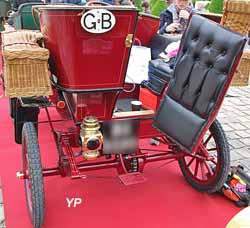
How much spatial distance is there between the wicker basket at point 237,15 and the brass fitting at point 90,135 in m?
1.09

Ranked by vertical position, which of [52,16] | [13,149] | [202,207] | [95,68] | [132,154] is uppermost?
[52,16]

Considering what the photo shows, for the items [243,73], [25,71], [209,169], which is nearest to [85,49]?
[25,71]

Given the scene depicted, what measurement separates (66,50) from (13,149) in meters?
1.63

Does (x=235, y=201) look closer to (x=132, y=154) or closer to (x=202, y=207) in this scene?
(x=202, y=207)

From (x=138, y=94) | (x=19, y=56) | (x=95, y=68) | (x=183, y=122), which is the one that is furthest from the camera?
(x=138, y=94)

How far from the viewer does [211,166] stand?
124 inches

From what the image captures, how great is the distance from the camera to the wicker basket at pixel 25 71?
223 cm

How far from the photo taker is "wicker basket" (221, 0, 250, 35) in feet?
8.16

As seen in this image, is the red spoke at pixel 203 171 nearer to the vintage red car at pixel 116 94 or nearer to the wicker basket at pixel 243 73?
the vintage red car at pixel 116 94

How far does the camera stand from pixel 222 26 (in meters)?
2.43

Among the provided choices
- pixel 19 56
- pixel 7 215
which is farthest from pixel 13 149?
pixel 19 56

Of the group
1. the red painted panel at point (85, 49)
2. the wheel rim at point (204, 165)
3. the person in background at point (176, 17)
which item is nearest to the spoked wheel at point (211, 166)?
the wheel rim at point (204, 165)

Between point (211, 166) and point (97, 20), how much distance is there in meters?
1.57

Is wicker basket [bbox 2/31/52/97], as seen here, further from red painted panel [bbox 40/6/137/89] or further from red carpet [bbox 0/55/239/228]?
red carpet [bbox 0/55/239/228]
